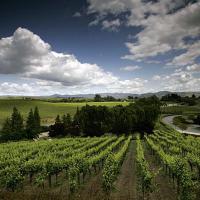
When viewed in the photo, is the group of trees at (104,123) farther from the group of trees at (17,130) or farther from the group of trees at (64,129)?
the group of trees at (17,130)

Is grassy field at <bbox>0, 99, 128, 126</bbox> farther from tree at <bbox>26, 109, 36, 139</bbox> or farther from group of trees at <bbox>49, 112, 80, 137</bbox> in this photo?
group of trees at <bbox>49, 112, 80, 137</bbox>

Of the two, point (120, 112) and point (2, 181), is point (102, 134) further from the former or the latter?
point (2, 181)

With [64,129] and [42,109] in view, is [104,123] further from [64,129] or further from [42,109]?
[42,109]

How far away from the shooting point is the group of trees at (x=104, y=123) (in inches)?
3912

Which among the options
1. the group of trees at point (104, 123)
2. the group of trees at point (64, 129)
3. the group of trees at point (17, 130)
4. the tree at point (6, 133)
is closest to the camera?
the tree at point (6, 133)

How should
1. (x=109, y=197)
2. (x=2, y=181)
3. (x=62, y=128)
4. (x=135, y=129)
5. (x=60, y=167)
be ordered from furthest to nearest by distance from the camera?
(x=135, y=129)
(x=62, y=128)
(x=60, y=167)
(x=2, y=181)
(x=109, y=197)

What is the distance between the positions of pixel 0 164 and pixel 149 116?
252 ft

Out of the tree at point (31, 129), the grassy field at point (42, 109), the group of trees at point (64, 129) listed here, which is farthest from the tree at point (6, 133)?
the grassy field at point (42, 109)

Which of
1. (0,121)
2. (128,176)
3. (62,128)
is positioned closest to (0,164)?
(128,176)

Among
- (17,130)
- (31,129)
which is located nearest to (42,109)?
(17,130)

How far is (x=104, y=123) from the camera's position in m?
101

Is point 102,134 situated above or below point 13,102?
below

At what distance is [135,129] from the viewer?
10606cm

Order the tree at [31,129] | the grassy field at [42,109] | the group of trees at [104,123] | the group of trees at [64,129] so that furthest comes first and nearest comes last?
the grassy field at [42,109] → the group of trees at [104,123] → the group of trees at [64,129] → the tree at [31,129]
